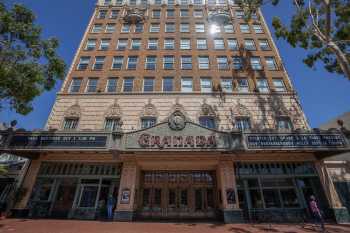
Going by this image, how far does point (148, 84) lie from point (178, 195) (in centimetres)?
1116

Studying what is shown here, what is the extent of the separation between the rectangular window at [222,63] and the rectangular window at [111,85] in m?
11.4

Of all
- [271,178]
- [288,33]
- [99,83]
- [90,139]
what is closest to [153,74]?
[99,83]

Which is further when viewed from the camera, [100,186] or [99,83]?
[99,83]

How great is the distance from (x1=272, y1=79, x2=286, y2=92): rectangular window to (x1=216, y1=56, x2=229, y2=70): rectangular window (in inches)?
205

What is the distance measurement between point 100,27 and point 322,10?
77.4ft

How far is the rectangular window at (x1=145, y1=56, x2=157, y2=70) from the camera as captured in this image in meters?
20.8

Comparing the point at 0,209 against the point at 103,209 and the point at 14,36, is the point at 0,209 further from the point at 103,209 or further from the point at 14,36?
the point at 14,36

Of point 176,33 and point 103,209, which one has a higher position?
point 176,33

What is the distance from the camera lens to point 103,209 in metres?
14.1

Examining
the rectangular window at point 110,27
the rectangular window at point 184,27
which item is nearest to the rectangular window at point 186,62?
the rectangular window at point 184,27

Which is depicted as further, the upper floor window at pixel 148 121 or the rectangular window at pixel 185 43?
the rectangular window at pixel 185 43

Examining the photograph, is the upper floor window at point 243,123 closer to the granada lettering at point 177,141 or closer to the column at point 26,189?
the granada lettering at point 177,141

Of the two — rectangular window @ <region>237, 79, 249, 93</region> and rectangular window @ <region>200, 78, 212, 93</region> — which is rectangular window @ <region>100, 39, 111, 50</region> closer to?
rectangular window @ <region>200, 78, 212, 93</region>

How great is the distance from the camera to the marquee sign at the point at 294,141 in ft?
43.9
